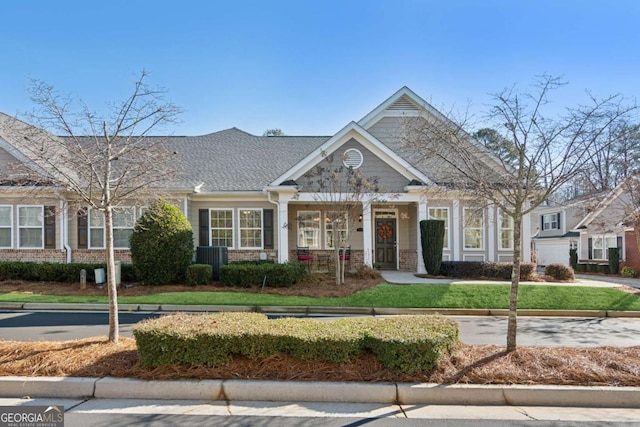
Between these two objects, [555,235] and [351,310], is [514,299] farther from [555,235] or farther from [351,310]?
Result: [555,235]

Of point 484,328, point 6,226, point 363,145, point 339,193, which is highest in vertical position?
point 363,145

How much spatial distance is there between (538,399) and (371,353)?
2.00m

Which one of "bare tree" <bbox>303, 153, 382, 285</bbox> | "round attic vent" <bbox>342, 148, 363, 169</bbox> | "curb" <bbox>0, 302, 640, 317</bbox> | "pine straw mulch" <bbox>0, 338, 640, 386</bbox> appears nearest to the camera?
"pine straw mulch" <bbox>0, 338, 640, 386</bbox>

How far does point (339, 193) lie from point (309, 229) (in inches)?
157

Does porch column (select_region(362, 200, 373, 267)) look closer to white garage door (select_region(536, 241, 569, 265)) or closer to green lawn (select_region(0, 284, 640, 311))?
green lawn (select_region(0, 284, 640, 311))

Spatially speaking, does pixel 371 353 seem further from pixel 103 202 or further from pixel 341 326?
pixel 103 202

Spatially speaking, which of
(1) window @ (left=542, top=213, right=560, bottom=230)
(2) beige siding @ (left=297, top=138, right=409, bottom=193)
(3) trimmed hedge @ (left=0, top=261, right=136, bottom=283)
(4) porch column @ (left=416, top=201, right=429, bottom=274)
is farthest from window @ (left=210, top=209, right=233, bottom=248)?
(1) window @ (left=542, top=213, right=560, bottom=230)

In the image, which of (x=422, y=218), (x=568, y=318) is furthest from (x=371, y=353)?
(x=422, y=218)

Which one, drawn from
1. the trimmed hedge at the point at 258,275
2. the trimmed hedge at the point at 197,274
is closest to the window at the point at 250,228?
the trimmed hedge at the point at 258,275

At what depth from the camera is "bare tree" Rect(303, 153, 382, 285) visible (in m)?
14.4

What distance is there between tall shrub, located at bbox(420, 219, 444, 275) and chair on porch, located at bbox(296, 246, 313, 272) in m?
5.03

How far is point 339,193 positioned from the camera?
1509 centimetres

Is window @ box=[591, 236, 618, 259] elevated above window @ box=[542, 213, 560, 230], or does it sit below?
below

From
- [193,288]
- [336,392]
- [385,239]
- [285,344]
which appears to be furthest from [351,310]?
[385,239]
